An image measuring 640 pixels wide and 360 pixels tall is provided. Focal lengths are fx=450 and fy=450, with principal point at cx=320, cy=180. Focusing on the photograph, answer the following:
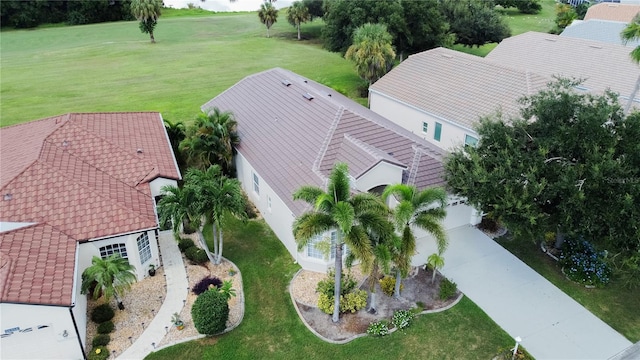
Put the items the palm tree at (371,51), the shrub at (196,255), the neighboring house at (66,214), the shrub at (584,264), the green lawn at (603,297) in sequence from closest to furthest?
the neighboring house at (66,214) < the green lawn at (603,297) < the shrub at (584,264) < the shrub at (196,255) < the palm tree at (371,51)

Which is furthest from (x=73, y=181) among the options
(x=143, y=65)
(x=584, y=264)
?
(x=143, y=65)

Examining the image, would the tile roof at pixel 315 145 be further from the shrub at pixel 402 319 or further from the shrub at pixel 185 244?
the shrub at pixel 402 319

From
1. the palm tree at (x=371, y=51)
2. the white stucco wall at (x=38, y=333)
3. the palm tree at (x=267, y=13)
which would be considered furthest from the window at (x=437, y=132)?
the palm tree at (x=267, y=13)

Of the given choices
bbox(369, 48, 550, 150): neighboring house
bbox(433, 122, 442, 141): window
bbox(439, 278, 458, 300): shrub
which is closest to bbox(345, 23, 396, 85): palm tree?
bbox(369, 48, 550, 150): neighboring house

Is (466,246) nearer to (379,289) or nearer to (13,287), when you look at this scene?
(379,289)

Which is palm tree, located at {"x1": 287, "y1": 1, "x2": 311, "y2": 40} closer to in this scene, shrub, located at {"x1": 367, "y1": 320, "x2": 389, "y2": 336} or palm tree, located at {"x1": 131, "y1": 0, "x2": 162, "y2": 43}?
palm tree, located at {"x1": 131, "y1": 0, "x2": 162, "y2": 43}

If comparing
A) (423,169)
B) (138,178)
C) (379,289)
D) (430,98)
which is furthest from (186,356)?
(430,98)
